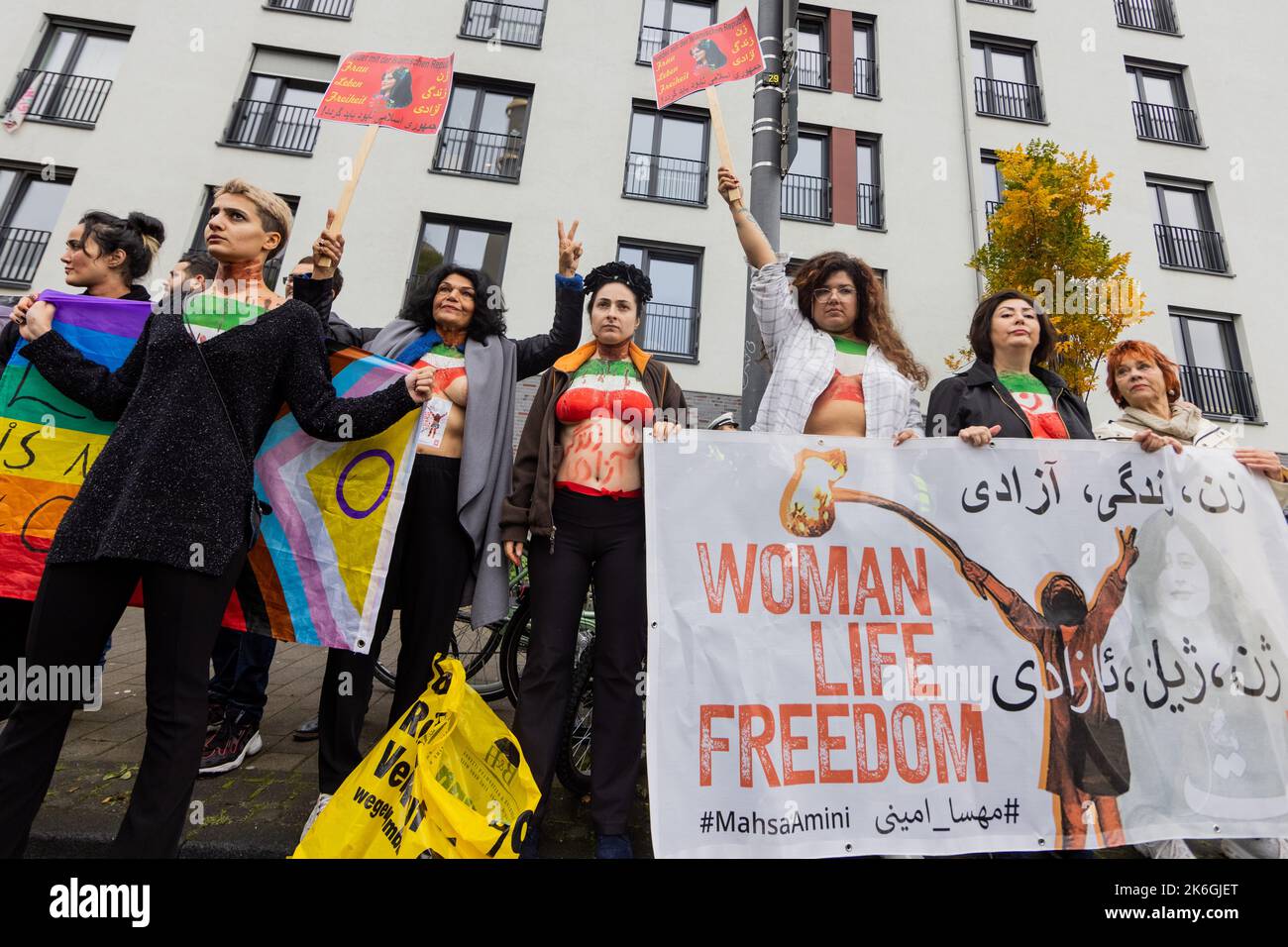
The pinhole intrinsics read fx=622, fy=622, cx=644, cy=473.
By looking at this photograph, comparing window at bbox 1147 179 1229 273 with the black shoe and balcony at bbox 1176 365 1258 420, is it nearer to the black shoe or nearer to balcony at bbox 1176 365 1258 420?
balcony at bbox 1176 365 1258 420

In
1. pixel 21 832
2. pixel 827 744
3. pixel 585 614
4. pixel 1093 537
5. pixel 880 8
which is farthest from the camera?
pixel 880 8

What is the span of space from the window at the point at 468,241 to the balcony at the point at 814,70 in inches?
270

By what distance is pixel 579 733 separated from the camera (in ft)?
9.15

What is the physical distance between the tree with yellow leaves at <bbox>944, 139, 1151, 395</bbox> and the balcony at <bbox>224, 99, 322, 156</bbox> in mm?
12138

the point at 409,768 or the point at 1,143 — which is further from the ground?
the point at 1,143

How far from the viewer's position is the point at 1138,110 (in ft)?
43.5

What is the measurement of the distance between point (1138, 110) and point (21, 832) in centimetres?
1895

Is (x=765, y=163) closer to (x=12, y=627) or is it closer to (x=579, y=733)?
(x=579, y=733)

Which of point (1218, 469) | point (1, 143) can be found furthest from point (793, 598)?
point (1, 143)

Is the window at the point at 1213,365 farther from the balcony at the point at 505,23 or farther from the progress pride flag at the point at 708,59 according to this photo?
the balcony at the point at 505,23

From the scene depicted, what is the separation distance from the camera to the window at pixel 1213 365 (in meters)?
12.0

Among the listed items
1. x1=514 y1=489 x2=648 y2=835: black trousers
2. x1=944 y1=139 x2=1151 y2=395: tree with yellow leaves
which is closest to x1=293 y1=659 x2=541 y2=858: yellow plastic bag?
x1=514 y1=489 x2=648 y2=835: black trousers

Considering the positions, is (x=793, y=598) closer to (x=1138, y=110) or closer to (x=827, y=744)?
(x=827, y=744)

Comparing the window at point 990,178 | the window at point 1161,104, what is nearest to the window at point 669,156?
the window at point 990,178
